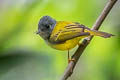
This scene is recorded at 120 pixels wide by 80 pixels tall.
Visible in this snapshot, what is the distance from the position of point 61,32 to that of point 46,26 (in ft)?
0.35

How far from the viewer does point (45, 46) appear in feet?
7.74

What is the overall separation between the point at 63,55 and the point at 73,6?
1.15 feet

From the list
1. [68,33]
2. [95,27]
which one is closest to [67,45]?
[68,33]

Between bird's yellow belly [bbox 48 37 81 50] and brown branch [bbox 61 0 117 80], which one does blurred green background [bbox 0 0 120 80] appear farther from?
brown branch [bbox 61 0 117 80]

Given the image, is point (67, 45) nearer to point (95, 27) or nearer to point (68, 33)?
point (68, 33)

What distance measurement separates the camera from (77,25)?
2.21m

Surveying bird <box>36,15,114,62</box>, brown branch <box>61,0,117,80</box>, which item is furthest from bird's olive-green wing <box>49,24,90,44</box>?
brown branch <box>61,0,117,80</box>

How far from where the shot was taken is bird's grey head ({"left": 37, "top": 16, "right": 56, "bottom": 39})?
2.15m

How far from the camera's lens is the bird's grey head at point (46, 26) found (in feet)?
7.05

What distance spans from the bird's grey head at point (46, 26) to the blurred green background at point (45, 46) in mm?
84

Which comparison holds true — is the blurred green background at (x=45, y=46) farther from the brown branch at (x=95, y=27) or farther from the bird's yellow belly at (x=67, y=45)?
the brown branch at (x=95, y=27)

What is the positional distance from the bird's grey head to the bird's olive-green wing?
5 cm

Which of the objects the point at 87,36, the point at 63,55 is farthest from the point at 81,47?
the point at 63,55

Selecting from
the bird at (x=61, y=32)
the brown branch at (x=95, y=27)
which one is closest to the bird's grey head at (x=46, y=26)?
the bird at (x=61, y=32)
